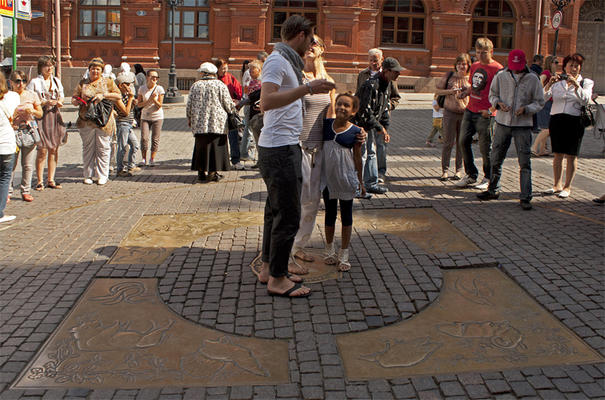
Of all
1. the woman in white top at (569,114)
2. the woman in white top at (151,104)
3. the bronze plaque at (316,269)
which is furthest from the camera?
the woman in white top at (151,104)

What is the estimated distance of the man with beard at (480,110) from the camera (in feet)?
30.7

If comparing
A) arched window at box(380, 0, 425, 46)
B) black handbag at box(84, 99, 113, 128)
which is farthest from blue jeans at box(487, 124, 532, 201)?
arched window at box(380, 0, 425, 46)

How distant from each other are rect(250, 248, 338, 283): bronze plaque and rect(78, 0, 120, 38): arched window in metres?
24.5

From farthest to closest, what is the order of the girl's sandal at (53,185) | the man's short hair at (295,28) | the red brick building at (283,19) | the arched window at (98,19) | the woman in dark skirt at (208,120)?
the arched window at (98,19) → the red brick building at (283,19) → the woman in dark skirt at (208,120) → the girl's sandal at (53,185) → the man's short hair at (295,28)

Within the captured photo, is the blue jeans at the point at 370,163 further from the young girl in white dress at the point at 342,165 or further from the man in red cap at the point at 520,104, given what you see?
the young girl in white dress at the point at 342,165

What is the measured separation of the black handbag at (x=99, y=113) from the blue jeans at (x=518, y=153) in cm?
548

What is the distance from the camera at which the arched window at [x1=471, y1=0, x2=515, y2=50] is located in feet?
95.6

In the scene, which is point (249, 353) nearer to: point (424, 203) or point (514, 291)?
point (514, 291)

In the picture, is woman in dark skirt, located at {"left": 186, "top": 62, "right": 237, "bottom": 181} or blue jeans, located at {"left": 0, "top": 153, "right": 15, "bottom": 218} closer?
blue jeans, located at {"left": 0, "top": 153, "right": 15, "bottom": 218}

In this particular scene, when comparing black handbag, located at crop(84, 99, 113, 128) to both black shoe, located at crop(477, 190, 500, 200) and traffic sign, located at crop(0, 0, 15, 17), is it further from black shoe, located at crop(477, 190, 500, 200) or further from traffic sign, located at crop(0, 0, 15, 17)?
traffic sign, located at crop(0, 0, 15, 17)

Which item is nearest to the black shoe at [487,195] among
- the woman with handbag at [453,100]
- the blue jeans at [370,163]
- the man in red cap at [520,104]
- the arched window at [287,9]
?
the man in red cap at [520,104]

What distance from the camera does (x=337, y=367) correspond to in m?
4.27

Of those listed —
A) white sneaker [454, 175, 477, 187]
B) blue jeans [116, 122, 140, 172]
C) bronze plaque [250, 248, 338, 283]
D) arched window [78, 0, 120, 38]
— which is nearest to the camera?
bronze plaque [250, 248, 338, 283]

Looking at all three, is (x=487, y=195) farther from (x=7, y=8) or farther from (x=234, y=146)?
(x=7, y=8)
